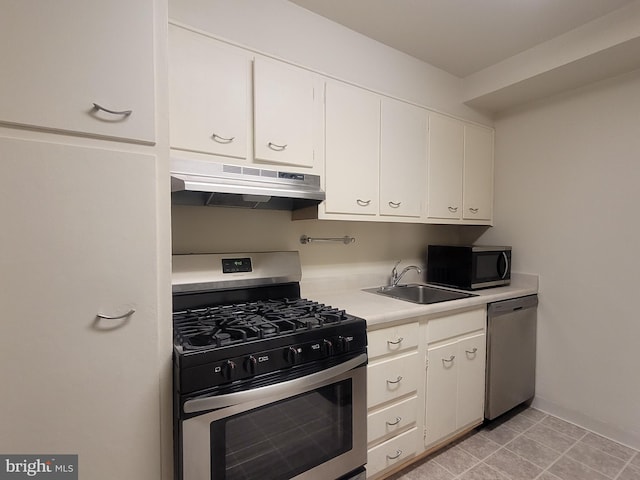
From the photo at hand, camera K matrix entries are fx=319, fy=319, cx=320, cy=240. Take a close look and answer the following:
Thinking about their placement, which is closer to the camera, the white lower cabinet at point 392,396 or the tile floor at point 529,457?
the white lower cabinet at point 392,396

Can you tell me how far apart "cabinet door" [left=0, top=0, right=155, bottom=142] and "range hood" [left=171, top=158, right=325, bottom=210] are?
28cm

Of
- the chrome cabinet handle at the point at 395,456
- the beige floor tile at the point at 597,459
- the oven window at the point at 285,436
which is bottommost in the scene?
the beige floor tile at the point at 597,459

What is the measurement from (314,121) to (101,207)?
42.1 inches

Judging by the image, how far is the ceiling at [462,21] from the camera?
1.63 metres

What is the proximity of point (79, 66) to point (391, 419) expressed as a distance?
6.08 feet

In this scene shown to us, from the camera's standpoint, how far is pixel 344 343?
1.29m

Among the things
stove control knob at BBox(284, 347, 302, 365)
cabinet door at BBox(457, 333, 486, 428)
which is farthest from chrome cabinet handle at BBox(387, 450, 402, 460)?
stove control knob at BBox(284, 347, 302, 365)

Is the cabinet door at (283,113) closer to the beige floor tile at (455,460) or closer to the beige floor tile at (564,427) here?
the beige floor tile at (455,460)

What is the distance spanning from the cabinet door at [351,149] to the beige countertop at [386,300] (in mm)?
514

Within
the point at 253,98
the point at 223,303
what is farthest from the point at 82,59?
the point at 223,303

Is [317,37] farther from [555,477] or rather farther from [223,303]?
[555,477]

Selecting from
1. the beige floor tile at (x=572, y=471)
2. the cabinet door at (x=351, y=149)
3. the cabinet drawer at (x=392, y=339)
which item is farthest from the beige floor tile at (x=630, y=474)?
the cabinet door at (x=351, y=149)

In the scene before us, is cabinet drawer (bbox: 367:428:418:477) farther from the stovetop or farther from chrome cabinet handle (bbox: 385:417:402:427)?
the stovetop

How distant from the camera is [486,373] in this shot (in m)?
2.04
